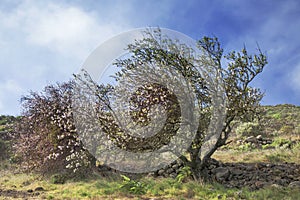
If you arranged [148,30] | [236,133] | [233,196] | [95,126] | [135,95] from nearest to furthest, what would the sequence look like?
[233,196], [135,95], [148,30], [95,126], [236,133]

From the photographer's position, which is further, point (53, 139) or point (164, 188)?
point (53, 139)

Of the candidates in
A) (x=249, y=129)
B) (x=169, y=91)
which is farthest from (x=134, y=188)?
(x=249, y=129)

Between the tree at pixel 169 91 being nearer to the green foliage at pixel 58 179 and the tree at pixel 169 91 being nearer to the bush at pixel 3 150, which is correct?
the green foliage at pixel 58 179

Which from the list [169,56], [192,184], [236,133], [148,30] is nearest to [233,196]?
[192,184]

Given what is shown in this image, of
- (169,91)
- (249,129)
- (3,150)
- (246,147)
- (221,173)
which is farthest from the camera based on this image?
(3,150)

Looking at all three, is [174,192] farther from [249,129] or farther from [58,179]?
[249,129]

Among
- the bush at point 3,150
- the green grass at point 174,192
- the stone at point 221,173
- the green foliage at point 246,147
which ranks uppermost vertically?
the bush at point 3,150

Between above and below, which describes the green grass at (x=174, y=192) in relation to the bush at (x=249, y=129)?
below

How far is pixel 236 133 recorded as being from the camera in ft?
76.6

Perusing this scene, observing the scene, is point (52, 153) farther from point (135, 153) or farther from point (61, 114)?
point (135, 153)

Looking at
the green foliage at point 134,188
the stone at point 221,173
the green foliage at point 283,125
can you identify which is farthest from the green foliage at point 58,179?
the green foliage at point 283,125

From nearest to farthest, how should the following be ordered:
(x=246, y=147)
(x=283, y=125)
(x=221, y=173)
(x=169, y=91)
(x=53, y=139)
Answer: (x=169, y=91) < (x=221, y=173) < (x=53, y=139) < (x=246, y=147) < (x=283, y=125)

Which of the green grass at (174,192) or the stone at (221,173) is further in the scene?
the stone at (221,173)

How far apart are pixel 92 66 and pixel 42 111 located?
6.43 metres
